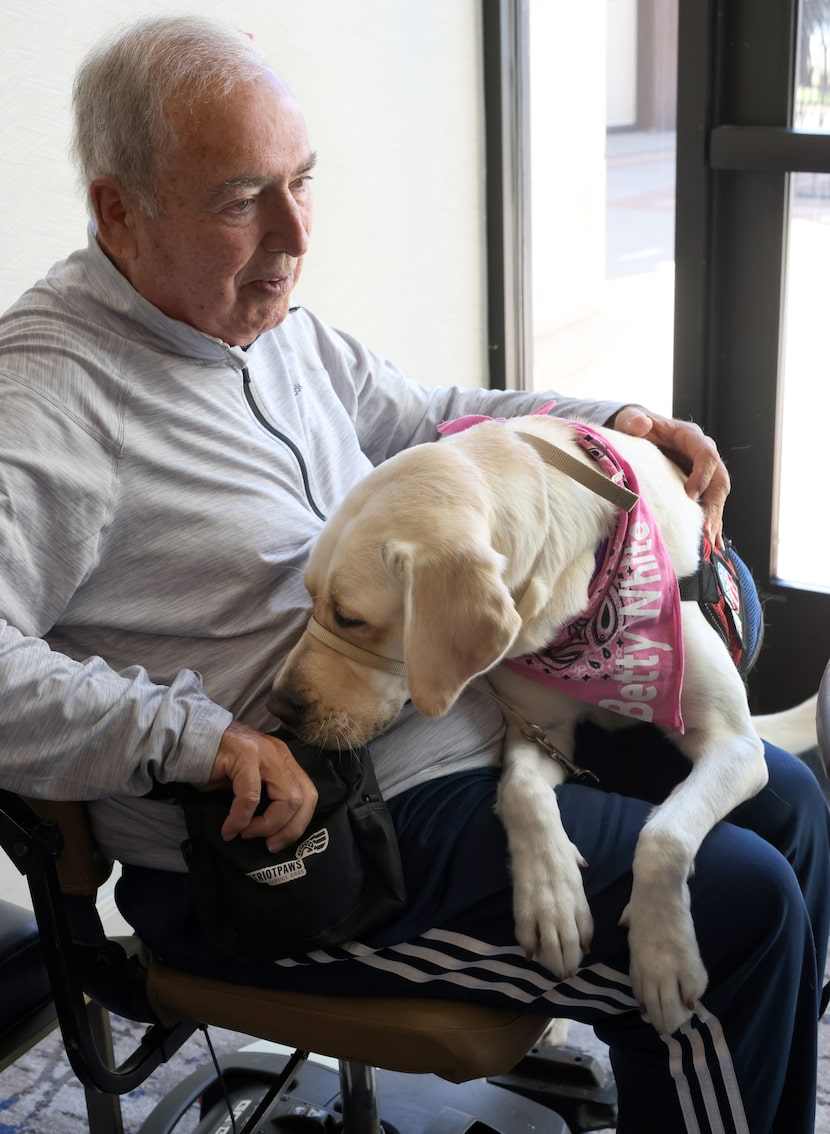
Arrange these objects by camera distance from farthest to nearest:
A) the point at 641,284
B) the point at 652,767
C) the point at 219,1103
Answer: the point at 641,284 → the point at 219,1103 → the point at 652,767

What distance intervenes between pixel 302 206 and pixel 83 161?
0.25m

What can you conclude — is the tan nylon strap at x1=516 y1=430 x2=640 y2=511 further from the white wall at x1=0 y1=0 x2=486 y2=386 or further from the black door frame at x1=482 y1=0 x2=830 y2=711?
the black door frame at x1=482 y1=0 x2=830 y2=711

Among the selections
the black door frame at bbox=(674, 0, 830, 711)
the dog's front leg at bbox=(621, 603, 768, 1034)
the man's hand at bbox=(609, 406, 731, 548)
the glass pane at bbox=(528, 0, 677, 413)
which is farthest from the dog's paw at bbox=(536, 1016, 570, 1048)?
the glass pane at bbox=(528, 0, 677, 413)

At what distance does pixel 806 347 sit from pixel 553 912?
1.78 m

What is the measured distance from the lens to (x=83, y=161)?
1293mm

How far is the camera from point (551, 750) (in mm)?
1330

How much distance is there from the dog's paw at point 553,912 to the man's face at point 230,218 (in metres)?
0.69

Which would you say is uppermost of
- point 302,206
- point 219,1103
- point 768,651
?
point 302,206

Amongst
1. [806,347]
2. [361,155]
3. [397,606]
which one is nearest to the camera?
[397,606]

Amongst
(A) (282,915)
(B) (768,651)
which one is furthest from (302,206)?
(B) (768,651)

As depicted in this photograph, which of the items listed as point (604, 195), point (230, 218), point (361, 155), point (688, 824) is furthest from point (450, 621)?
point (604, 195)

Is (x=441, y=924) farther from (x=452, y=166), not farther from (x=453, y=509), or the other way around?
(x=452, y=166)

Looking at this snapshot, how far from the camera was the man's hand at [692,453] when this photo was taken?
1506 mm

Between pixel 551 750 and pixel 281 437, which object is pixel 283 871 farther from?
pixel 281 437
